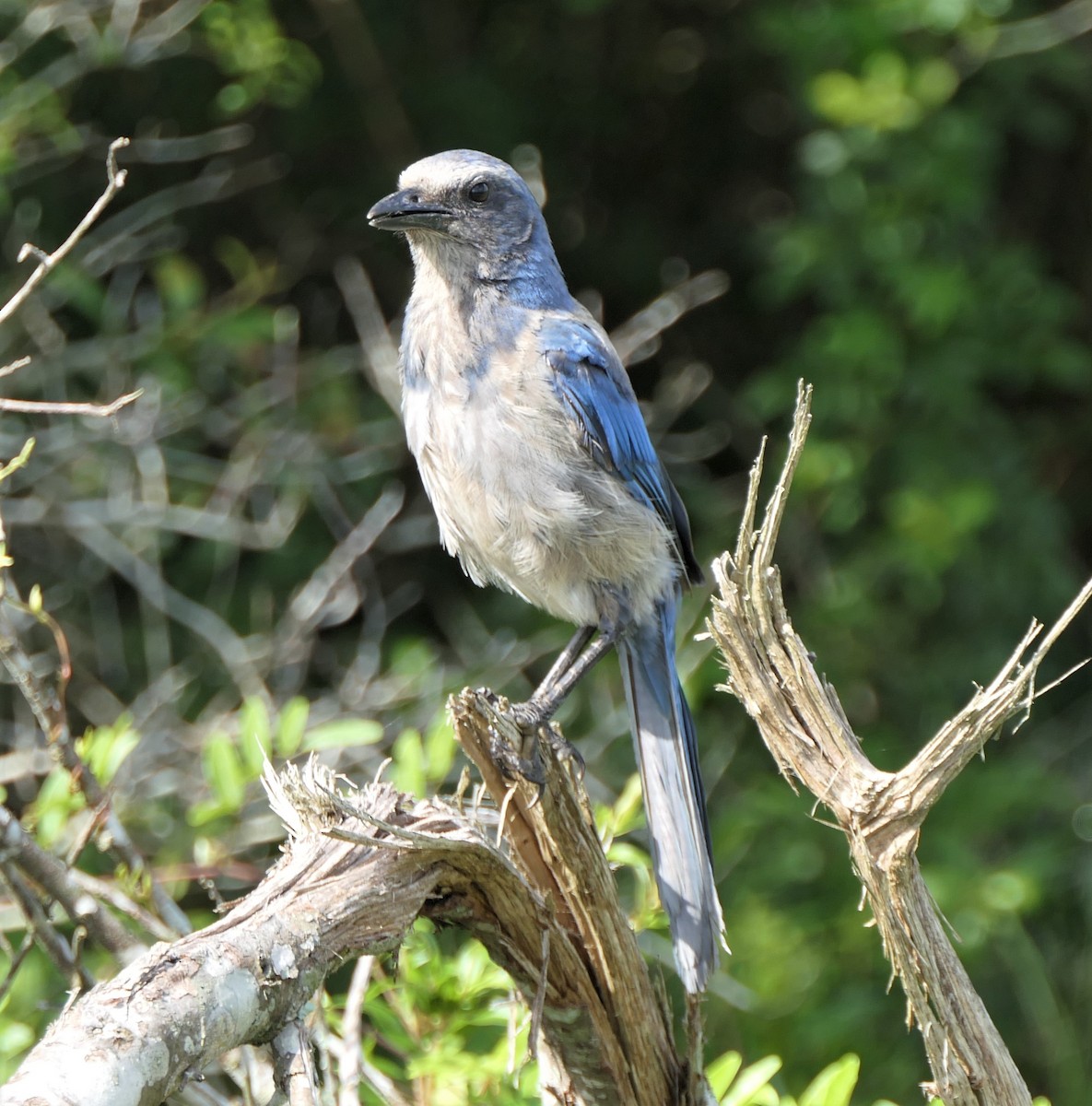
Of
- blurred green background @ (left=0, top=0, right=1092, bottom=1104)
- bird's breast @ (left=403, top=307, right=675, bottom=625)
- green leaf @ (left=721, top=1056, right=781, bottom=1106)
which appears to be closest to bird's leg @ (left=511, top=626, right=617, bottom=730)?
bird's breast @ (left=403, top=307, right=675, bottom=625)

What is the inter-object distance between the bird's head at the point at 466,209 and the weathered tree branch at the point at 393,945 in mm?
1354

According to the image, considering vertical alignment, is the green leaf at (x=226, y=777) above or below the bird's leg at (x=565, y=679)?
above

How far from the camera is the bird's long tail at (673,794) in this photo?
3.13 meters

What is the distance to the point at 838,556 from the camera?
6.27 metres

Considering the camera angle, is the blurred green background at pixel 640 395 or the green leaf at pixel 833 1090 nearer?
the green leaf at pixel 833 1090

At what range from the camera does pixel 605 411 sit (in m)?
3.78

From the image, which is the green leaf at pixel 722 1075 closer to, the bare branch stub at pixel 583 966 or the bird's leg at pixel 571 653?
the bare branch stub at pixel 583 966

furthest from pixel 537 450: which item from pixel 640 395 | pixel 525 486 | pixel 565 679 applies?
pixel 640 395

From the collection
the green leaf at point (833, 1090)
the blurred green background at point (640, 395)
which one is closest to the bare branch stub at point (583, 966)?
the green leaf at point (833, 1090)

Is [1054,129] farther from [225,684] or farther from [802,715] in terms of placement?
[802,715]

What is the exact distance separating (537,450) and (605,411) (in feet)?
0.82

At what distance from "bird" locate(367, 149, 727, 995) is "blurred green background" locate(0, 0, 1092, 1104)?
132 cm

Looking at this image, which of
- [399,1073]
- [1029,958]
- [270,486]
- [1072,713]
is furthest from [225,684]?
[1072,713]

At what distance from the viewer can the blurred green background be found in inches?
210
